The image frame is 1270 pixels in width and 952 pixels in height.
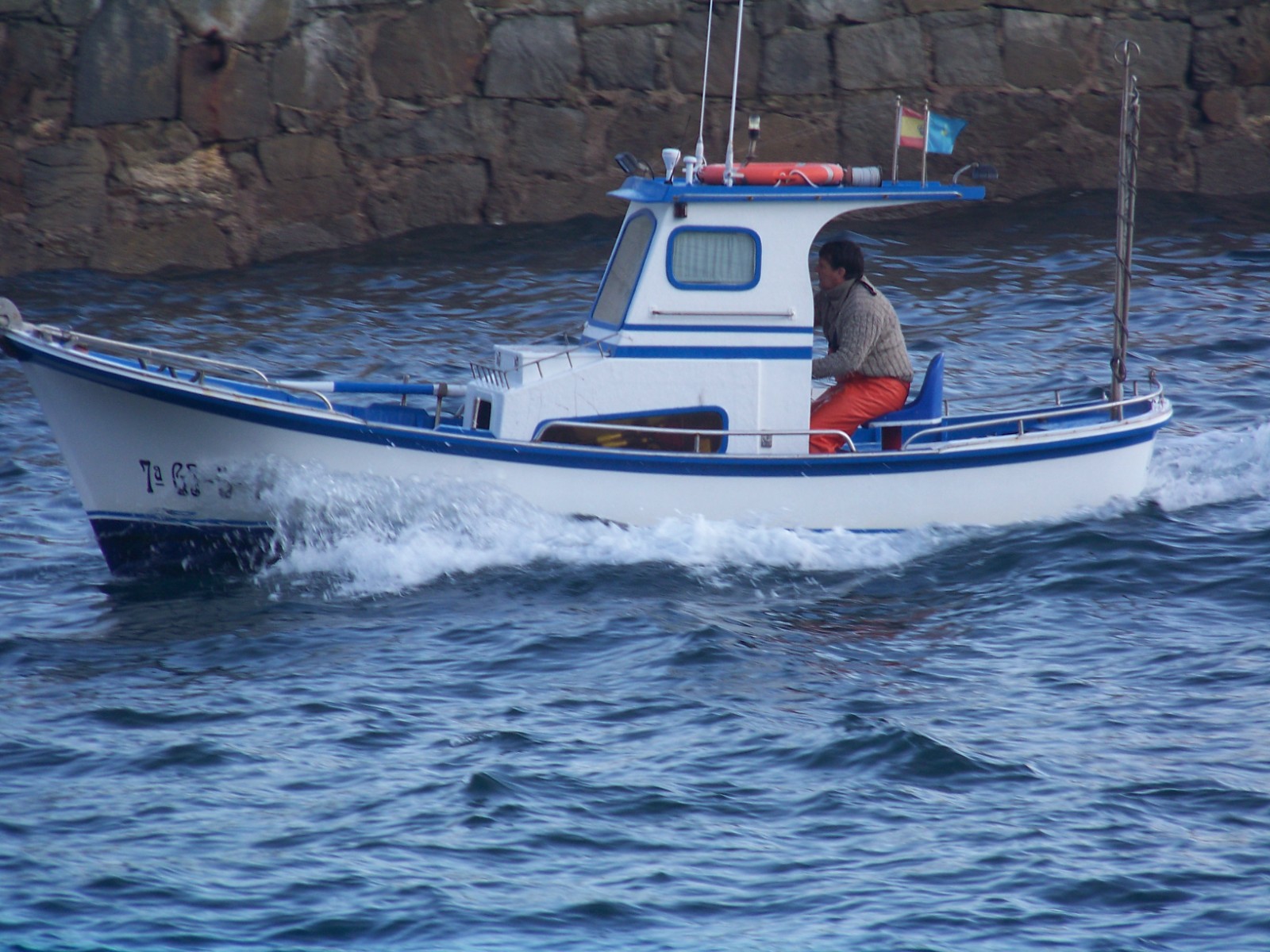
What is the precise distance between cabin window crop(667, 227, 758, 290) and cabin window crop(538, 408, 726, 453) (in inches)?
27.1

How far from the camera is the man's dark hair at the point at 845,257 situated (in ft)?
28.6

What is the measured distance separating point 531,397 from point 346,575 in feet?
4.35

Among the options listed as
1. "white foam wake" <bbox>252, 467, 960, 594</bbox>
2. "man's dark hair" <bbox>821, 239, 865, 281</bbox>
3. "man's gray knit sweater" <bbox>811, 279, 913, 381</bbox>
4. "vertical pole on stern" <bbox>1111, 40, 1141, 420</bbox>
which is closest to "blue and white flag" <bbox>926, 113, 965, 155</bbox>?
"man's dark hair" <bbox>821, 239, 865, 281</bbox>

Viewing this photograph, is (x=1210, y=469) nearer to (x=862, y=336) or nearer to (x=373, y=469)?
(x=862, y=336)

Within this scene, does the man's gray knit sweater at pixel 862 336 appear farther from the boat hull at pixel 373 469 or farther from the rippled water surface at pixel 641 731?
the rippled water surface at pixel 641 731

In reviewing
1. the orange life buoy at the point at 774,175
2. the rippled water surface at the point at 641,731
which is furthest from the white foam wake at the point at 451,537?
the orange life buoy at the point at 774,175

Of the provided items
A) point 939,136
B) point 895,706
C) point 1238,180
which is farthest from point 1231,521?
point 1238,180

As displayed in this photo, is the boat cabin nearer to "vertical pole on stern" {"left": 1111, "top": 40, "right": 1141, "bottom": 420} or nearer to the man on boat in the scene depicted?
the man on boat

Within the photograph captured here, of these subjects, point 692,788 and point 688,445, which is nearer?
point 692,788

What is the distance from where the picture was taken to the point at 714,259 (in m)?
8.50

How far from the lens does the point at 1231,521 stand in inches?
356

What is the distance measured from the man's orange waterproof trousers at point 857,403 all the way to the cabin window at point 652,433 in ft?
2.08

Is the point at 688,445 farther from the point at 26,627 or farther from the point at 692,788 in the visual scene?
the point at 26,627

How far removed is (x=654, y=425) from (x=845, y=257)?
4.70ft
